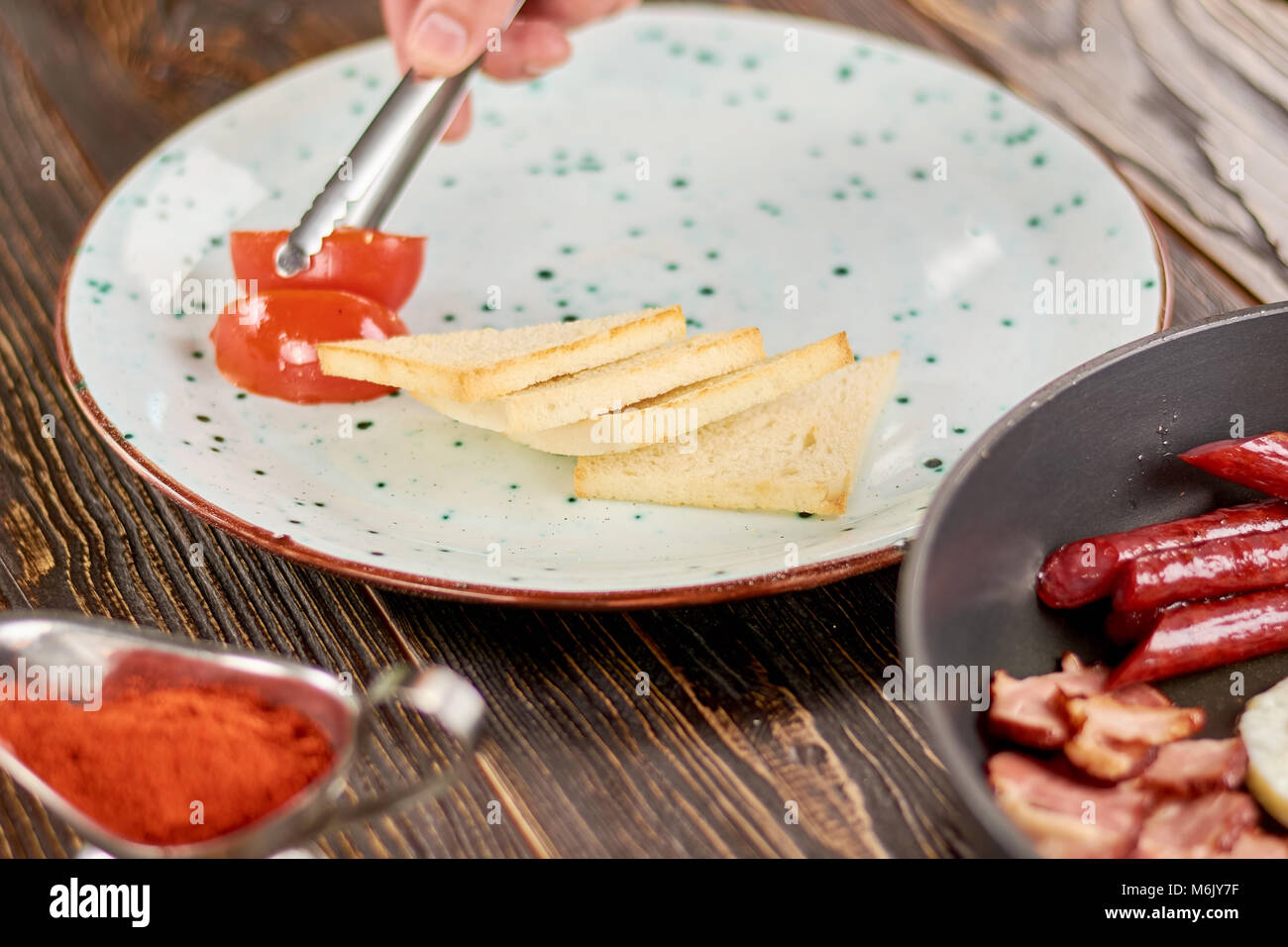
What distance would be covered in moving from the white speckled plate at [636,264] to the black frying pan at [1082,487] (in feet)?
0.49

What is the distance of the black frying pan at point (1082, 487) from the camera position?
1116mm

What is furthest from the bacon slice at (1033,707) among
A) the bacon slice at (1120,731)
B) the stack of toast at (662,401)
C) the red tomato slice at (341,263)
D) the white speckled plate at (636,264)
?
the red tomato slice at (341,263)

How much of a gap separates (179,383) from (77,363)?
0.13m

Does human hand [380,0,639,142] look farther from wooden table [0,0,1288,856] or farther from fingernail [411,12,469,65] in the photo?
wooden table [0,0,1288,856]

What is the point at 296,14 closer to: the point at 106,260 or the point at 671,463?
the point at 106,260

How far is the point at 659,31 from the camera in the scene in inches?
95.3

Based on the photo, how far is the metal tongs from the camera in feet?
5.70

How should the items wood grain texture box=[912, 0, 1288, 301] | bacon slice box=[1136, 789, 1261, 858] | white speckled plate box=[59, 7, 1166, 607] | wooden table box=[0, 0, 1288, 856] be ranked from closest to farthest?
1. bacon slice box=[1136, 789, 1261, 858]
2. wooden table box=[0, 0, 1288, 856]
3. white speckled plate box=[59, 7, 1166, 607]
4. wood grain texture box=[912, 0, 1288, 301]

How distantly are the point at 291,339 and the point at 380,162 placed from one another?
30 cm

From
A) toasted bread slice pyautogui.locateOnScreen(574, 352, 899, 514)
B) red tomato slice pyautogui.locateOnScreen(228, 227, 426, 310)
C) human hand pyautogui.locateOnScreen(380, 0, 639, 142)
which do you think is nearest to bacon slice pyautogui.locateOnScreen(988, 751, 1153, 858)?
toasted bread slice pyautogui.locateOnScreen(574, 352, 899, 514)

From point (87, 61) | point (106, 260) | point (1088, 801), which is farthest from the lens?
point (87, 61)

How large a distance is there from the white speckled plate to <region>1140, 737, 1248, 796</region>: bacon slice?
35cm

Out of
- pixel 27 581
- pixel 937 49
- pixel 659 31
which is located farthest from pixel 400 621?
pixel 937 49

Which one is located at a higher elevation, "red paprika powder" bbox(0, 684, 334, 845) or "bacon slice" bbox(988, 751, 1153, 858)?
"red paprika powder" bbox(0, 684, 334, 845)
